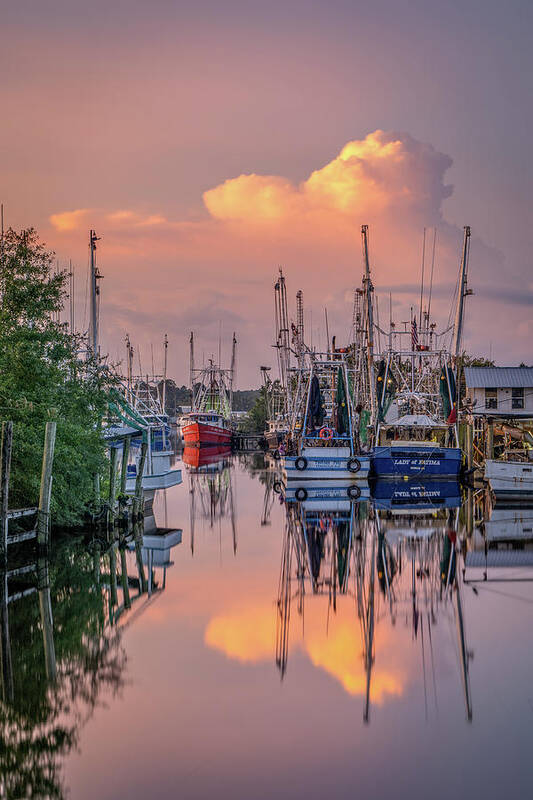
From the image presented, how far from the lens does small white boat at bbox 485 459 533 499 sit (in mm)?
40719

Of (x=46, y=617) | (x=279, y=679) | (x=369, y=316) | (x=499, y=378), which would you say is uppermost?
(x=369, y=316)

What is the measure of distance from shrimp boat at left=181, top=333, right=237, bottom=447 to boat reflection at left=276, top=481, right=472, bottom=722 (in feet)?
191

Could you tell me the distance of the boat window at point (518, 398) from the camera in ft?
188

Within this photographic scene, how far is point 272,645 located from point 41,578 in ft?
23.6

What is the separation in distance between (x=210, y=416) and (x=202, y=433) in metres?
4.19

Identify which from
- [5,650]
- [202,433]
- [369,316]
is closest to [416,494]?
[369,316]

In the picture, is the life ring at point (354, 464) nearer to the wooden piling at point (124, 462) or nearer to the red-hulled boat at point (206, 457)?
the wooden piling at point (124, 462)

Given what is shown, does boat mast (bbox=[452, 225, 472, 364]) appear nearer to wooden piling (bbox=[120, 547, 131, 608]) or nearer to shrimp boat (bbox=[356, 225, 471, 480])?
shrimp boat (bbox=[356, 225, 471, 480])

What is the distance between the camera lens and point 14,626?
16422 mm

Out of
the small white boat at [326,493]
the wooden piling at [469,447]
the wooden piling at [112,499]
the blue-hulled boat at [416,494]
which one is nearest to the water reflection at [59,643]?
the wooden piling at [112,499]

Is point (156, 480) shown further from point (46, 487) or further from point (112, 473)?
point (46, 487)

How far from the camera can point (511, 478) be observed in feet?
134

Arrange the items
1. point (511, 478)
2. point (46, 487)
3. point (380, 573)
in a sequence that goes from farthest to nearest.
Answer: point (511, 478)
point (380, 573)
point (46, 487)

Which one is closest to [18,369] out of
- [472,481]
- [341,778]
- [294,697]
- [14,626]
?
[14,626]
